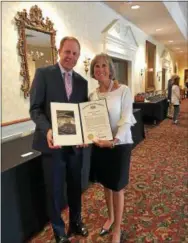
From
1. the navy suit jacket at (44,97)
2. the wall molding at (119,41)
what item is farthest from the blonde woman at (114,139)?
the wall molding at (119,41)

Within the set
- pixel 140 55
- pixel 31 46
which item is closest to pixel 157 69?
pixel 140 55

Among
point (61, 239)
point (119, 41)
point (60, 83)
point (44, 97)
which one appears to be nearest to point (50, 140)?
point (44, 97)

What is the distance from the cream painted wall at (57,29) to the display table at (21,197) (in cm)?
104

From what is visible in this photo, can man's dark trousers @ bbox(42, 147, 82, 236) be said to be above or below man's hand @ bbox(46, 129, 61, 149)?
below

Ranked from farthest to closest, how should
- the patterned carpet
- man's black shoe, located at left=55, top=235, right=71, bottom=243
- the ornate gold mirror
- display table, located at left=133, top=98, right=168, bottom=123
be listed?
display table, located at left=133, top=98, right=168, bottom=123 → the ornate gold mirror → the patterned carpet → man's black shoe, located at left=55, top=235, right=71, bottom=243

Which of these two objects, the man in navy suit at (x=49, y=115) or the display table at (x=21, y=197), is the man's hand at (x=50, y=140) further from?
the display table at (x=21, y=197)

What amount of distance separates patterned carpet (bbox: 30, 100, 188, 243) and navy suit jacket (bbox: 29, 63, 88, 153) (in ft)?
3.38

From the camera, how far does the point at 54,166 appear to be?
1973 mm

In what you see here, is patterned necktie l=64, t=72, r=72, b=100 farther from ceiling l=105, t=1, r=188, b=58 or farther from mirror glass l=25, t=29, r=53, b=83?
ceiling l=105, t=1, r=188, b=58

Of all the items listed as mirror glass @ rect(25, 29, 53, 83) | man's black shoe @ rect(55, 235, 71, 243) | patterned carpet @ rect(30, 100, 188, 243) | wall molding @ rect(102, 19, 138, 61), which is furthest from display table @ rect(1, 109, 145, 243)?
wall molding @ rect(102, 19, 138, 61)

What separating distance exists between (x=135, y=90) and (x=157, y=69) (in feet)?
12.8

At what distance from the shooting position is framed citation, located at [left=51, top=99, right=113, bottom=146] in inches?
71.5

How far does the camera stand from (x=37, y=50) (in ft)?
12.2

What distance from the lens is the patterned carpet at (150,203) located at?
A: 2293 millimetres
